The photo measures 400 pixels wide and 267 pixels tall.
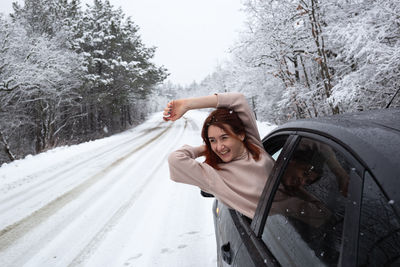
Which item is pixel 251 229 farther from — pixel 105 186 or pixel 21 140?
pixel 21 140

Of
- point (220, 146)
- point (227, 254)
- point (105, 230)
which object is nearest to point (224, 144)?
point (220, 146)

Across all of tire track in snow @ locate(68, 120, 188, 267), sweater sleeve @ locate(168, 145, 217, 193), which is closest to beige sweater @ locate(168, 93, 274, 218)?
sweater sleeve @ locate(168, 145, 217, 193)

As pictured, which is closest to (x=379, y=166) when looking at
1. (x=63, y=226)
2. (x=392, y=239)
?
(x=392, y=239)

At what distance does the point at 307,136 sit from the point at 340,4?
324 inches

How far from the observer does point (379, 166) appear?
26.9 inches

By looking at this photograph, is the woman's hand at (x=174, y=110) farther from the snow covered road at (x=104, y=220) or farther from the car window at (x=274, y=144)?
the snow covered road at (x=104, y=220)

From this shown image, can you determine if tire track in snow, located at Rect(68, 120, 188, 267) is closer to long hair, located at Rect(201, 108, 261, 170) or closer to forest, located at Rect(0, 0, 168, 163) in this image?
long hair, located at Rect(201, 108, 261, 170)

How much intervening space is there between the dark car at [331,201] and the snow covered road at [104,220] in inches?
68.8

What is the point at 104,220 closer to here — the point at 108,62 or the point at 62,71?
the point at 62,71

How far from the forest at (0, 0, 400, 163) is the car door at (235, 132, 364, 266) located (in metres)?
4.95

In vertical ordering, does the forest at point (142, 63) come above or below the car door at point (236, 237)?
above

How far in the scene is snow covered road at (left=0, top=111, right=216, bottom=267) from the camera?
9.62 feet

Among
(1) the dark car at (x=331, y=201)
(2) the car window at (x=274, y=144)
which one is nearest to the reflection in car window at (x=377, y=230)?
(1) the dark car at (x=331, y=201)

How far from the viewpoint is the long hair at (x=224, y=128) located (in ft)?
5.32
